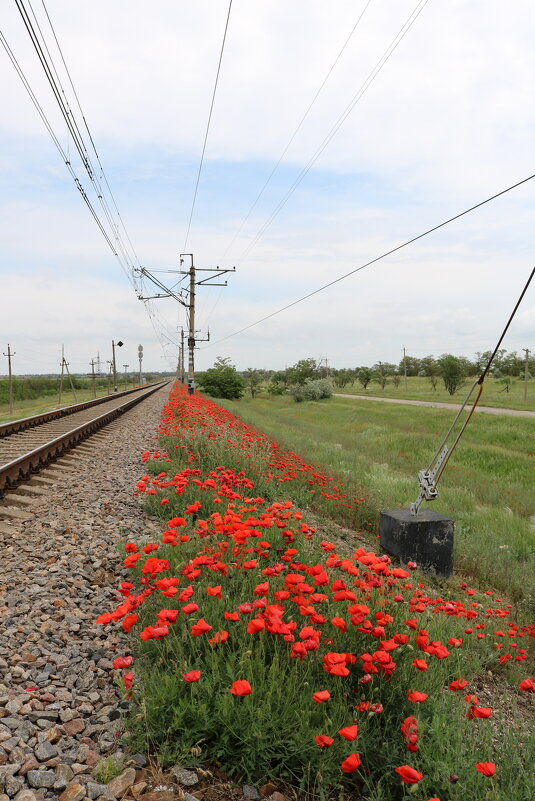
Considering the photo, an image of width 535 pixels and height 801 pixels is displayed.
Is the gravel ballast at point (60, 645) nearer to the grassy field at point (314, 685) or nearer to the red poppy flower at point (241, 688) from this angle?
the grassy field at point (314, 685)

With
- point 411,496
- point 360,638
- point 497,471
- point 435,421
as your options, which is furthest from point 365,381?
point 360,638

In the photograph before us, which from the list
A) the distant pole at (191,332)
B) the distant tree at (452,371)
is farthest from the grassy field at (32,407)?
the distant tree at (452,371)

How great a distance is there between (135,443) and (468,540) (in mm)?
7539

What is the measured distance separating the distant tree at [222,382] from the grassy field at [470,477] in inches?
861

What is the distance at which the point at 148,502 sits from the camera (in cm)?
595

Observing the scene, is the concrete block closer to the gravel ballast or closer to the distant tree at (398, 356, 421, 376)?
the gravel ballast

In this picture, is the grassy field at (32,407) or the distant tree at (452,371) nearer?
the grassy field at (32,407)

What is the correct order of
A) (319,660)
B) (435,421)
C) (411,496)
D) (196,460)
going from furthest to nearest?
(435,421) < (411,496) < (196,460) < (319,660)

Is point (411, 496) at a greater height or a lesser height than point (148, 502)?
lesser

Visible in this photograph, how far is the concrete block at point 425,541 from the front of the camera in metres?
5.91

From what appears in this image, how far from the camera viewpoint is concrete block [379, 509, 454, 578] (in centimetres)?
591

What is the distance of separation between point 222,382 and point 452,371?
954 inches

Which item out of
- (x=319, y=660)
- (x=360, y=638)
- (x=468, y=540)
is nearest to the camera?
(x=319, y=660)

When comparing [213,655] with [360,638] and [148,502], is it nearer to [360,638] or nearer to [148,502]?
[360,638]
